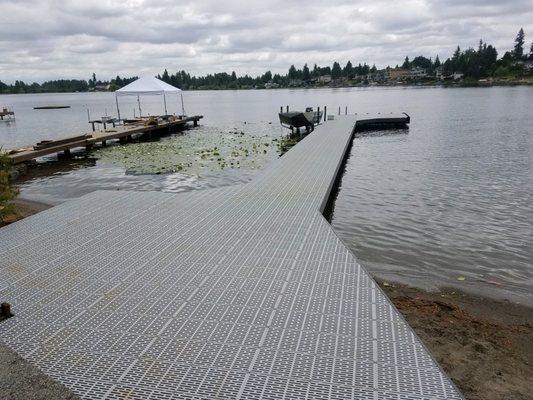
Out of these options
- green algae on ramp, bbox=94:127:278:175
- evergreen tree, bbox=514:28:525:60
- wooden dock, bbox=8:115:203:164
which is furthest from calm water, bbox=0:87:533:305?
evergreen tree, bbox=514:28:525:60

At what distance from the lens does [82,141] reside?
23.1 metres

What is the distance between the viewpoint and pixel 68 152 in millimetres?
22484

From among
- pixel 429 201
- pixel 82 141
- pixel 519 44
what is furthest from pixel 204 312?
pixel 519 44

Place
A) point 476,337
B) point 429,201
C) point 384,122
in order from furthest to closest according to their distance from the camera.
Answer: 1. point 384,122
2. point 429,201
3. point 476,337

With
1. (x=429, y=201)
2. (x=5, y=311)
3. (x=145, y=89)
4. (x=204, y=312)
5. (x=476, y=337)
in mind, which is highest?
(x=145, y=89)

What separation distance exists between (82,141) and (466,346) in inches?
886

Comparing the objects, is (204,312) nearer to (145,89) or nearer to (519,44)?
(145,89)

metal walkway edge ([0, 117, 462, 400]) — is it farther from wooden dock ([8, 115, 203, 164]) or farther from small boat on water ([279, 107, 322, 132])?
small boat on water ([279, 107, 322, 132])

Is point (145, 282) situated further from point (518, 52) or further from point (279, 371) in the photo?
point (518, 52)

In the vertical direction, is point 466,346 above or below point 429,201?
above

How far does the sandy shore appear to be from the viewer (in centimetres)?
340

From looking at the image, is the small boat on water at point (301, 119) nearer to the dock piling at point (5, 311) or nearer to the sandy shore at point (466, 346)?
the sandy shore at point (466, 346)

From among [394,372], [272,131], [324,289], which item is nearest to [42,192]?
[324,289]

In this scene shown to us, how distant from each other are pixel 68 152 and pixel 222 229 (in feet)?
59.8
